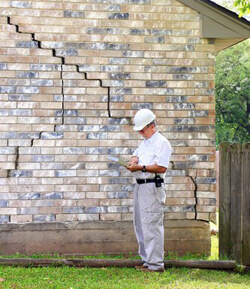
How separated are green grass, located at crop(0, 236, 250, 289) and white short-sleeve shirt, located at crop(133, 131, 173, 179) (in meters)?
1.19

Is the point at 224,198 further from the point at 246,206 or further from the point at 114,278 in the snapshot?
the point at 114,278

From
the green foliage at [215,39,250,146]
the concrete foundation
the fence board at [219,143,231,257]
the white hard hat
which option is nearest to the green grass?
the fence board at [219,143,231,257]

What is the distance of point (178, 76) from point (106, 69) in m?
1.03

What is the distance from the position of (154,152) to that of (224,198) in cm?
144

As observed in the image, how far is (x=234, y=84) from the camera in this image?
104ft

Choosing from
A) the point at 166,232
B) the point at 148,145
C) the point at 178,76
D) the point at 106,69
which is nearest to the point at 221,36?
the point at 178,76

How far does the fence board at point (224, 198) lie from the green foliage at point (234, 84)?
24.7 meters

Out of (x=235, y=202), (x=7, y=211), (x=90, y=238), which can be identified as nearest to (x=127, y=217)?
(x=90, y=238)

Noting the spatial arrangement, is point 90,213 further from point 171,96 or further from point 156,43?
point 156,43

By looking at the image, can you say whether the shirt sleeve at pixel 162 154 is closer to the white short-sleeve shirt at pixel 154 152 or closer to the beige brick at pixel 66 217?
the white short-sleeve shirt at pixel 154 152

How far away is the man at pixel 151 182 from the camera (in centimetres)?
638

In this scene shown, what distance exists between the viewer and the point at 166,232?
25.4 feet

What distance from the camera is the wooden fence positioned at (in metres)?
7.09

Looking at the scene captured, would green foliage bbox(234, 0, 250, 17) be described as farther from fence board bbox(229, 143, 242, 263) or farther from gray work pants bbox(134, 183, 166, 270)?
gray work pants bbox(134, 183, 166, 270)
